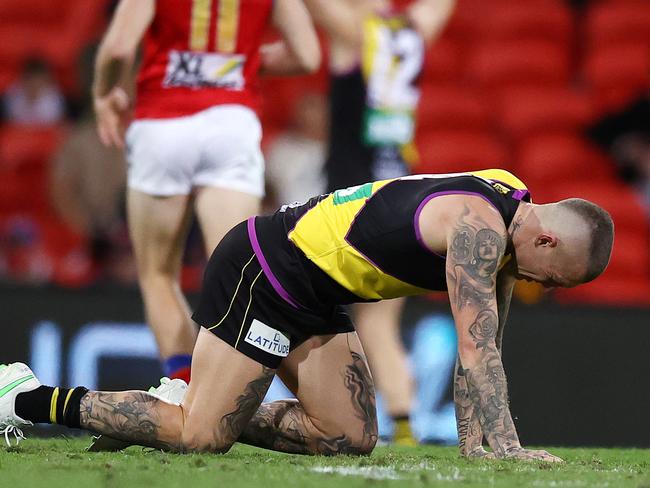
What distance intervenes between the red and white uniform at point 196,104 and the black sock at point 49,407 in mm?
1228

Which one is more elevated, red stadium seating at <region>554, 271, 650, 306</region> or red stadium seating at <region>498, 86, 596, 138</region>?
red stadium seating at <region>498, 86, 596, 138</region>

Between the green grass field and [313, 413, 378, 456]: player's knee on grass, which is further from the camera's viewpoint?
[313, 413, 378, 456]: player's knee on grass

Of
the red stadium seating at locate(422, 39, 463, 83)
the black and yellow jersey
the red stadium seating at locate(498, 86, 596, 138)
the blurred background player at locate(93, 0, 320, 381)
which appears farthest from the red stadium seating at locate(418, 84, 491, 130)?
the black and yellow jersey

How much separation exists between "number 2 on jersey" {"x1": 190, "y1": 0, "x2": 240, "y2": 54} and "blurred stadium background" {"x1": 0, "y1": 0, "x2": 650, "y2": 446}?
6.65 feet

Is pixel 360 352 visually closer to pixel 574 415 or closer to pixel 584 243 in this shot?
pixel 584 243

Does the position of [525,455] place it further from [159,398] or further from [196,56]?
→ [196,56]

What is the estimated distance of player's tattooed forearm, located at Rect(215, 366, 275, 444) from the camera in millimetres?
4730

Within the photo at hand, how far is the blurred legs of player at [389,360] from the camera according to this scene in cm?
652

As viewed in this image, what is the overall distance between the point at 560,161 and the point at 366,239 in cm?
558

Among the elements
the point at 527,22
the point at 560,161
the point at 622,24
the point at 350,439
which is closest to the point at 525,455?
the point at 350,439

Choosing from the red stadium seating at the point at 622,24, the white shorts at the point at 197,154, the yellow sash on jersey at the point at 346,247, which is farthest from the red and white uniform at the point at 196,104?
the red stadium seating at the point at 622,24

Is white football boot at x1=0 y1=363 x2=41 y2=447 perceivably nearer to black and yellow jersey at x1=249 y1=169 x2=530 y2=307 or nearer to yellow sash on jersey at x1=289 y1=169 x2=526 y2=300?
black and yellow jersey at x1=249 y1=169 x2=530 y2=307

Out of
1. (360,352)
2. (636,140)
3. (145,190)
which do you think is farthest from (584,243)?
(636,140)

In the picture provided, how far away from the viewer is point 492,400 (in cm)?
427
